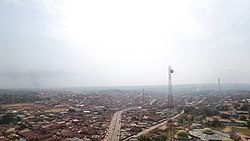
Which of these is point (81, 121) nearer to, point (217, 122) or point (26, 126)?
point (26, 126)

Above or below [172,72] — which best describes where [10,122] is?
below

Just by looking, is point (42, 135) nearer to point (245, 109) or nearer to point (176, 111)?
point (176, 111)

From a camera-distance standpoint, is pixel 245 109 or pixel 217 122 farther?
pixel 245 109

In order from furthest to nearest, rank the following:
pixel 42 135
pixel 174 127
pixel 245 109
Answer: pixel 245 109
pixel 174 127
pixel 42 135

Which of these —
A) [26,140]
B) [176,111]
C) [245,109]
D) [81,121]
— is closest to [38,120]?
[81,121]

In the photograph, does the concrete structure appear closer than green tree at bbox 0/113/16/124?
Yes

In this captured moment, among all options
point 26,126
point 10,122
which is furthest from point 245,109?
point 10,122

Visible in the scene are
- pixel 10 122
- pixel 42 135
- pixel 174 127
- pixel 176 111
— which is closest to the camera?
pixel 42 135

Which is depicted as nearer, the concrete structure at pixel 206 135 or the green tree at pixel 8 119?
the concrete structure at pixel 206 135

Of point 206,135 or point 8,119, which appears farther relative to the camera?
point 8,119
